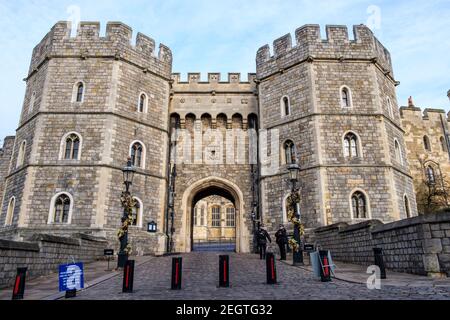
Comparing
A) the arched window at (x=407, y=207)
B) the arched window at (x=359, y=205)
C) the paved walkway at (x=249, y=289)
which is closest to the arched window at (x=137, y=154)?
the paved walkway at (x=249, y=289)

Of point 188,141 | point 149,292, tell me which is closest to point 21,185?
A: point 188,141

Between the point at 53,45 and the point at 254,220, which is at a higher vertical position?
the point at 53,45

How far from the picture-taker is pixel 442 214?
7723 mm

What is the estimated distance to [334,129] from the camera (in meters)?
16.1

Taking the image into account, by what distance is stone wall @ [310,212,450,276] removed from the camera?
7715 millimetres

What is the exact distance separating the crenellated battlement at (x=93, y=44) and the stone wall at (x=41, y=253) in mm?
9522

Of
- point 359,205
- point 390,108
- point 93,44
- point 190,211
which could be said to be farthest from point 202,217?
point 359,205

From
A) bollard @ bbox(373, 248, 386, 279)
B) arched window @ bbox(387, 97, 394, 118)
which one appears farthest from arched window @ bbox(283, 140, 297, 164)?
bollard @ bbox(373, 248, 386, 279)

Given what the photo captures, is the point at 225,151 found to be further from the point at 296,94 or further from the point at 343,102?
the point at 343,102

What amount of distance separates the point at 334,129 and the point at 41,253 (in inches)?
512

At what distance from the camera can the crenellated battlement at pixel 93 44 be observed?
17156mm

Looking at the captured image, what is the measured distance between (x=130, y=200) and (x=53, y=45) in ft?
35.1

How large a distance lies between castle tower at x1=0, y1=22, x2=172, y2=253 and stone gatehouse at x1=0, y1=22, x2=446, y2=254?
6 centimetres

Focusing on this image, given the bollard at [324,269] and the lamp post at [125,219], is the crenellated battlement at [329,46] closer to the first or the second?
the lamp post at [125,219]
